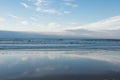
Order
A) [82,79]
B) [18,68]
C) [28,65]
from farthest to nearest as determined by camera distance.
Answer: [28,65]
[18,68]
[82,79]

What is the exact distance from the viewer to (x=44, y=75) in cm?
1390

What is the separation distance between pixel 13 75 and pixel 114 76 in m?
5.85

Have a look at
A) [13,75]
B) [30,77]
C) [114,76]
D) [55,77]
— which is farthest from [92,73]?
[13,75]

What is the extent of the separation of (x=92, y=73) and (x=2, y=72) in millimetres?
5433

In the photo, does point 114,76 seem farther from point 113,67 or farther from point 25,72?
point 25,72

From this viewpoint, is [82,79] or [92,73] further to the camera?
[92,73]

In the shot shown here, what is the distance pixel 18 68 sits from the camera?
15938 millimetres

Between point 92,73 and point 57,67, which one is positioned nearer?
point 92,73

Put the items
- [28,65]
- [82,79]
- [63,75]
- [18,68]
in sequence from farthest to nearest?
[28,65]
[18,68]
[63,75]
[82,79]

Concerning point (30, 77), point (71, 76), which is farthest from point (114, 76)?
point (30, 77)

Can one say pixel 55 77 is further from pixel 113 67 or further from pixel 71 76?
pixel 113 67

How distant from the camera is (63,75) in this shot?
1402 centimetres

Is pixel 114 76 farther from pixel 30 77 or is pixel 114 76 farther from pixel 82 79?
pixel 30 77

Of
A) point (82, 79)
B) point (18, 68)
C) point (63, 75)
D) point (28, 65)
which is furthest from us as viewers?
point (28, 65)
